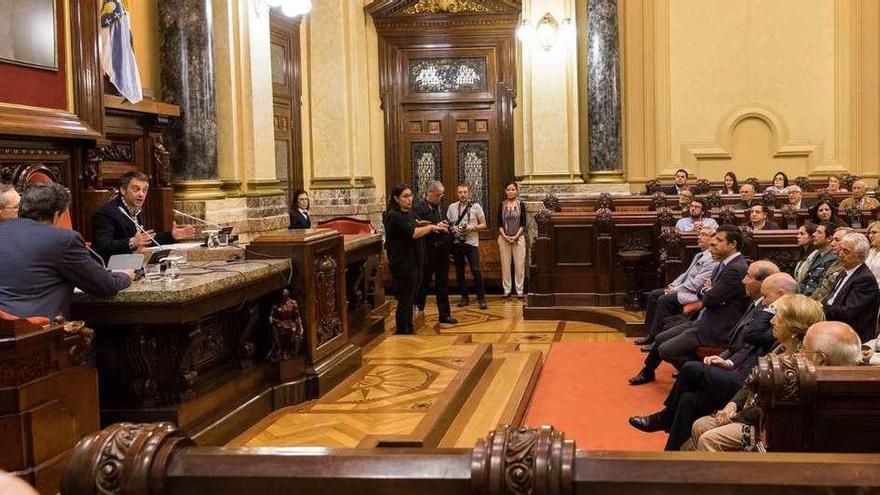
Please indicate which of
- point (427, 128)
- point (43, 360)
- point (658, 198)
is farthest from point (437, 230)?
point (43, 360)

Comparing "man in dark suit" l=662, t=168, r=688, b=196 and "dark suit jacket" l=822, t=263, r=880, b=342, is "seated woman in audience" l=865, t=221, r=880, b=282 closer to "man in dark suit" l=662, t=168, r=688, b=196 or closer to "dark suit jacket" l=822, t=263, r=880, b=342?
"dark suit jacket" l=822, t=263, r=880, b=342

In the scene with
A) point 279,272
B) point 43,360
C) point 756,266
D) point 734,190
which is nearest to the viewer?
point 43,360

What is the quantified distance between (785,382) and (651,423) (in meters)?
2.23

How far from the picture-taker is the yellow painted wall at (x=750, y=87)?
12.6 meters

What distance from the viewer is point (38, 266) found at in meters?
4.25

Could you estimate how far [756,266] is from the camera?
5410 mm

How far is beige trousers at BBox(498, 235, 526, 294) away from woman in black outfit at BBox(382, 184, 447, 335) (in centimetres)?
292

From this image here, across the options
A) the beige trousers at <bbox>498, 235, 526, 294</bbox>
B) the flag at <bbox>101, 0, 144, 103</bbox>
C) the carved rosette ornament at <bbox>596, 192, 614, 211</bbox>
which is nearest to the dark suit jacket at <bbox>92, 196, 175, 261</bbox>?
the flag at <bbox>101, 0, 144, 103</bbox>

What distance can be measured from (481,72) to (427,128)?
93 cm

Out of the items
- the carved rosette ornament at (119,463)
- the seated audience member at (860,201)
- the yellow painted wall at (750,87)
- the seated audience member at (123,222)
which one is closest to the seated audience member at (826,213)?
the seated audience member at (860,201)

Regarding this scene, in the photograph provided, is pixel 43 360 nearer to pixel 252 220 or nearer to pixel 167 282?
pixel 167 282

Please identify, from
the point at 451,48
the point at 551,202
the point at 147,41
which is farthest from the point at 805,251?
the point at 451,48

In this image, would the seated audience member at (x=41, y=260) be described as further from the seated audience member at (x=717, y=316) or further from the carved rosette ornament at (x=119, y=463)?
the seated audience member at (x=717, y=316)

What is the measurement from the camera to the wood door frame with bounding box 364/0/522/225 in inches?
486
